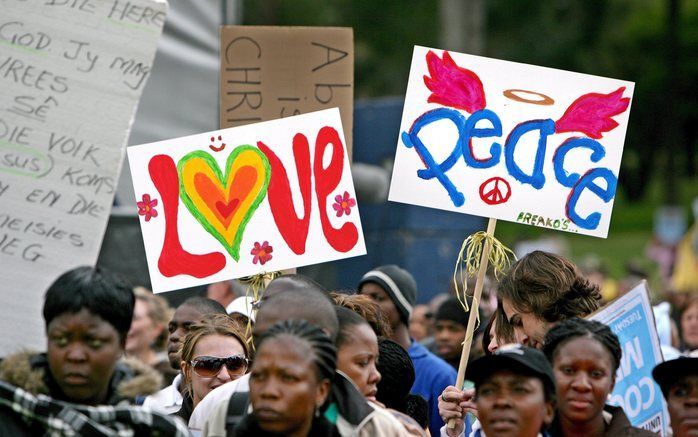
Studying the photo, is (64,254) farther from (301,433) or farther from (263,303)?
(301,433)

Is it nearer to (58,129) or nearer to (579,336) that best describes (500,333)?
(579,336)

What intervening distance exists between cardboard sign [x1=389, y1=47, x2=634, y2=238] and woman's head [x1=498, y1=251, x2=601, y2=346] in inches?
26.0

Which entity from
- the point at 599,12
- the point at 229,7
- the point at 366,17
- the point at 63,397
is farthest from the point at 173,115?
the point at 599,12

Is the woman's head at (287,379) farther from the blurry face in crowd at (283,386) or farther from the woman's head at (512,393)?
the woman's head at (512,393)

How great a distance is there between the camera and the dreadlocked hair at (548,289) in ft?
17.5

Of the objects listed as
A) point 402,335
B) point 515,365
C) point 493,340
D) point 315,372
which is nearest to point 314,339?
point 315,372

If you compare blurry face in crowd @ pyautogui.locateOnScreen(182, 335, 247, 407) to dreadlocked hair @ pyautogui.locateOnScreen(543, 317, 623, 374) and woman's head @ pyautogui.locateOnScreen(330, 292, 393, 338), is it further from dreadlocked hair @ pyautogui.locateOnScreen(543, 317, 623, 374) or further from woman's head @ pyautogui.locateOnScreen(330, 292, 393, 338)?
dreadlocked hair @ pyautogui.locateOnScreen(543, 317, 623, 374)

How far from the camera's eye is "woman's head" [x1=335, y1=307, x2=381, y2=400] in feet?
15.3

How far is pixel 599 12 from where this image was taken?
1533 inches

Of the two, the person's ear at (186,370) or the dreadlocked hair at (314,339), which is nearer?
the dreadlocked hair at (314,339)

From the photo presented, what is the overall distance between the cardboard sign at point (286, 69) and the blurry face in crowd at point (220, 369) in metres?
1.93

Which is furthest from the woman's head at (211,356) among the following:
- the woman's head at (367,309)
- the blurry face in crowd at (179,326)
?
the blurry face in crowd at (179,326)

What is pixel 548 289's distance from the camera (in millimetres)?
5324

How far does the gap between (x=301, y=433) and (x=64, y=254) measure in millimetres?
1822
